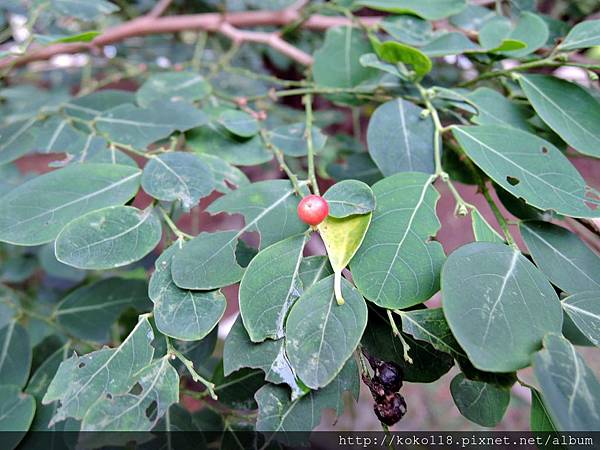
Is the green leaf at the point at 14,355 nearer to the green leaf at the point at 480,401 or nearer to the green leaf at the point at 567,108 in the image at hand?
the green leaf at the point at 480,401

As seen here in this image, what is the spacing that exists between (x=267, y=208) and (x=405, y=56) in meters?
0.28

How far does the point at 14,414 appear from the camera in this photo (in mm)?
534

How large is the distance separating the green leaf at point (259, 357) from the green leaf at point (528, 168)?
27 centimetres

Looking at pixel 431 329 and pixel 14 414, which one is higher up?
pixel 431 329

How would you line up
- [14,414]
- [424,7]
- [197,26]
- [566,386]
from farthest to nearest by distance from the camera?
[197,26], [424,7], [14,414], [566,386]

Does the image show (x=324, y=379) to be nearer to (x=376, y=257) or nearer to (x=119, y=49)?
(x=376, y=257)

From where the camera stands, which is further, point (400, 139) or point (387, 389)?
point (400, 139)

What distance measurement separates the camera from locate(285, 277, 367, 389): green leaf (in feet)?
1.14

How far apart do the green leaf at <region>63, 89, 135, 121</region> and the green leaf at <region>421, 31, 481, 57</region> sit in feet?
1.53

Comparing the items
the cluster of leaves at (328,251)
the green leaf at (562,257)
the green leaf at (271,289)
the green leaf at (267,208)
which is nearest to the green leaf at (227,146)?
the cluster of leaves at (328,251)

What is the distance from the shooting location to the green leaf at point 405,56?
1.84 feet

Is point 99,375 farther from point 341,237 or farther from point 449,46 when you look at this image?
point 449,46

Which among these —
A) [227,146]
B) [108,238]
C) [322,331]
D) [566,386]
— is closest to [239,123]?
[227,146]

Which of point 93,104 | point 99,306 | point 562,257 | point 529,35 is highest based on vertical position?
point 529,35
